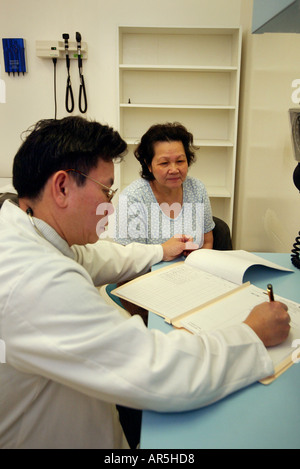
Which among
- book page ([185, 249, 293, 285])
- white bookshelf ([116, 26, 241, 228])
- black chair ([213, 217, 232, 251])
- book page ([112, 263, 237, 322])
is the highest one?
white bookshelf ([116, 26, 241, 228])

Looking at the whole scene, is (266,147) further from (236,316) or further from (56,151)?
(56,151)

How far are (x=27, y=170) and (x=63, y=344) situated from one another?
41cm

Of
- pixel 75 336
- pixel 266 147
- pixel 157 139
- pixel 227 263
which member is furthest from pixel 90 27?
pixel 75 336

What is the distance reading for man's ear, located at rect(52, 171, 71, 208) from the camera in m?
0.80

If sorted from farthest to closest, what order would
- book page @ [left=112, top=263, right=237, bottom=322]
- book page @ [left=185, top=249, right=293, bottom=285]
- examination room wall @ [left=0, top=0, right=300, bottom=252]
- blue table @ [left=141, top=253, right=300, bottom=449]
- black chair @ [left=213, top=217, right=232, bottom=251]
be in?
1. examination room wall @ [left=0, top=0, right=300, bottom=252]
2. black chair @ [left=213, top=217, right=232, bottom=251]
3. book page @ [left=185, top=249, right=293, bottom=285]
4. book page @ [left=112, top=263, right=237, bottom=322]
5. blue table @ [left=141, top=253, right=300, bottom=449]

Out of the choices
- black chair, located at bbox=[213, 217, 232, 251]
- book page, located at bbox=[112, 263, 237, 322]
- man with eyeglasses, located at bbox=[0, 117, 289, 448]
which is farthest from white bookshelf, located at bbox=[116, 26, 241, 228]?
man with eyeglasses, located at bbox=[0, 117, 289, 448]

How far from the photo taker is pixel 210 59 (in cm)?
312

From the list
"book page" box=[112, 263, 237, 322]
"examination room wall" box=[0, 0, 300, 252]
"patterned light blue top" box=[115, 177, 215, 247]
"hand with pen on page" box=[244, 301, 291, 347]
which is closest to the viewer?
"hand with pen on page" box=[244, 301, 291, 347]

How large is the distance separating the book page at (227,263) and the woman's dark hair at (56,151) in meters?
0.53

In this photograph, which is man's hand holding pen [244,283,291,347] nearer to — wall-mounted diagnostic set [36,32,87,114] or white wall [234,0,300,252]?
white wall [234,0,300,252]

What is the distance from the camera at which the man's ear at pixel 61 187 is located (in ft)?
2.61

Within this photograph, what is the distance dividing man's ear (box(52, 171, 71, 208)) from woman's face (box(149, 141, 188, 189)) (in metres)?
1.10

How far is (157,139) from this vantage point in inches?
75.0

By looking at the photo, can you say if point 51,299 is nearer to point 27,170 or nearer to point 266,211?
point 27,170
